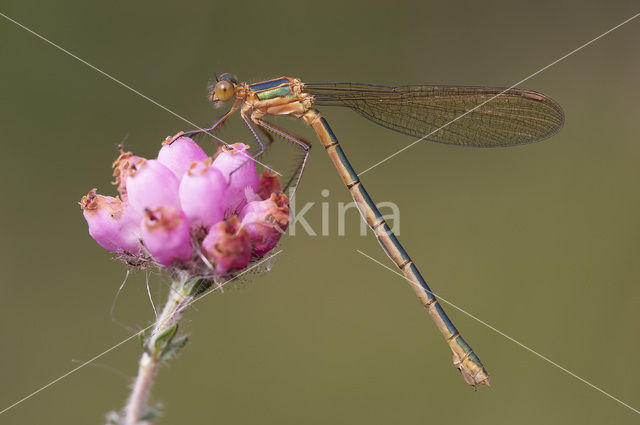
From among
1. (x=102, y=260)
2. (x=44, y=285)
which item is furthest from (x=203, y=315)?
(x=44, y=285)

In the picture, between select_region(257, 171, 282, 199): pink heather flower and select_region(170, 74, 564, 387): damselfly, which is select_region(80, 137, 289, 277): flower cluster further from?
select_region(170, 74, 564, 387): damselfly

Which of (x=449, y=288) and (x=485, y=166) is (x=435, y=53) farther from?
(x=449, y=288)

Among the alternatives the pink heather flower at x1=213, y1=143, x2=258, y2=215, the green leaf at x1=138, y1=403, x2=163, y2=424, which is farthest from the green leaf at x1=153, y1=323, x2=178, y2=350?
the pink heather flower at x1=213, y1=143, x2=258, y2=215

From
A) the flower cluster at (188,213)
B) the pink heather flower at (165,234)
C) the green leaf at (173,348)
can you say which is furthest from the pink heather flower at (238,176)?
the green leaf at (173,348)

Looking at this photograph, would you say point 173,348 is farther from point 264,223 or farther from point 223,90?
point 223,90

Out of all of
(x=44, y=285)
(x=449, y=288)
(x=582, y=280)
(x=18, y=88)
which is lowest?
(x=582, y=280)

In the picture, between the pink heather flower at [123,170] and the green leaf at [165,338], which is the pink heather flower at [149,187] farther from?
the green leaf at [165,338]
